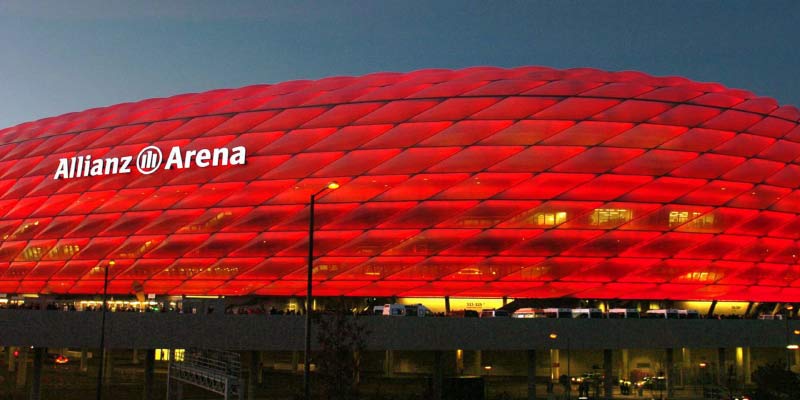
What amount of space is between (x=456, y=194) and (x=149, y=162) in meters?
20.2

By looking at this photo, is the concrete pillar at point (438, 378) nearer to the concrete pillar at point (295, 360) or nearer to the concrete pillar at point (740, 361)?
the concrete pillar at point (295, 360)

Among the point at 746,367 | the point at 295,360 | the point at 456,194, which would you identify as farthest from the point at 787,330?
the point at 295,360

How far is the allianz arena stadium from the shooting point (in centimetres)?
5319

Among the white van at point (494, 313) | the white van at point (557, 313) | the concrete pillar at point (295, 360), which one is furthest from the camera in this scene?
the concrete pillar at point (295, 360)

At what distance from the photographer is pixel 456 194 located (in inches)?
2083

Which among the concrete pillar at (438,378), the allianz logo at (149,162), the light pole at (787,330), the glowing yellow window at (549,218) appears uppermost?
the allianz logo at (149,162)

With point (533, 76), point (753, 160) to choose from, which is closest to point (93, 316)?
point (533, 76)

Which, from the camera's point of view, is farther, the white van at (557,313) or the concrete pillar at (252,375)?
the white van at (557,313)

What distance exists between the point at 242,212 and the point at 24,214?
1744 centimetres

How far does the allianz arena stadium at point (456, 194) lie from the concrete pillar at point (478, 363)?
157 inches

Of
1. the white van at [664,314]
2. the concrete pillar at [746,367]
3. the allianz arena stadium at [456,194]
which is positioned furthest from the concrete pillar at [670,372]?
the concrete pillar at [746,367]

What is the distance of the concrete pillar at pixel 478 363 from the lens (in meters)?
55.2

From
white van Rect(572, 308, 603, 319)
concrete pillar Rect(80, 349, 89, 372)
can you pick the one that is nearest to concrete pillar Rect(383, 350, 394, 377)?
white van Rect(572, 308, 603, 319)

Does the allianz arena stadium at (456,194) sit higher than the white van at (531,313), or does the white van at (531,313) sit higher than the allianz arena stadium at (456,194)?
the allianz arena stadium at (456,194)
